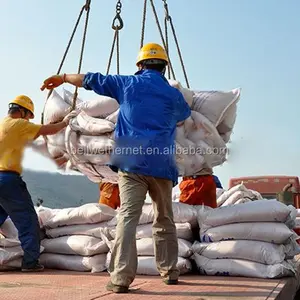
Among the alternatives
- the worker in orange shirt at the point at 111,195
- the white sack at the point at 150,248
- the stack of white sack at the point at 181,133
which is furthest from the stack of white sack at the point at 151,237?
the worker in orange shirt at the point at 111,195

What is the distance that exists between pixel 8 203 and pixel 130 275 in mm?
1356

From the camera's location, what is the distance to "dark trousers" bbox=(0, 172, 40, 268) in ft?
11.4

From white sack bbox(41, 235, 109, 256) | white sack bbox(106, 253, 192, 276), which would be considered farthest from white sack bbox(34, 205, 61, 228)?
white sack bbox(106, 253, 192, 276)

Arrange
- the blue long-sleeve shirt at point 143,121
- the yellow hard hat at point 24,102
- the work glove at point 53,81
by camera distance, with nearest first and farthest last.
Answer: the blue long-sleeve shirt at point 143,121 < the work glove at point 53,81 < the yellow hard hat at point 24,102

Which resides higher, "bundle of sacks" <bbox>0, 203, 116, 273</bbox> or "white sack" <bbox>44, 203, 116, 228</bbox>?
"white sack" <bbox>44, 203, 116, 228</bbox>

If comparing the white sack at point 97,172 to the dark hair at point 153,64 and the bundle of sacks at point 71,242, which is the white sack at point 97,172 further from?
the dark hair at point 153,64

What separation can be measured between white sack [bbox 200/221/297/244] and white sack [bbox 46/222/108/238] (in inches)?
30.1

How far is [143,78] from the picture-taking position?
2.79m

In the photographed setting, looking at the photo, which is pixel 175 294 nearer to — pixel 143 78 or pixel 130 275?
pixel 130 275

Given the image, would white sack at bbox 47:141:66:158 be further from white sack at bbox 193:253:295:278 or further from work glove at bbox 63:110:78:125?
white sack at bbox 193:253:295:278

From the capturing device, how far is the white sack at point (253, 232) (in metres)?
3.22

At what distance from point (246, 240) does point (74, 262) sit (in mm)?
1195

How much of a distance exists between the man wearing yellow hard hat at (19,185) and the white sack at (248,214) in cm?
119

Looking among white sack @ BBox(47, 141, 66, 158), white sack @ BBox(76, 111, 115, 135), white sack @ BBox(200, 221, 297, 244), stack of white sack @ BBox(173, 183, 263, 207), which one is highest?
white sack @ BBox(76, 111, 115, 135)
